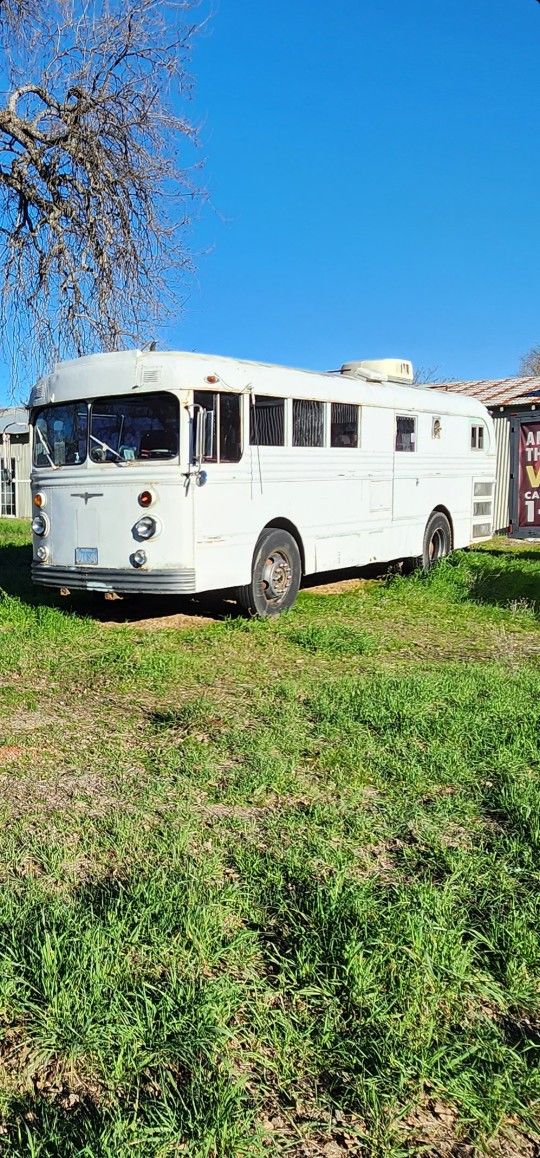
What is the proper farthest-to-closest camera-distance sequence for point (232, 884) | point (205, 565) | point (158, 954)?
point (205, 565), point (232, 884), point (158, 954)

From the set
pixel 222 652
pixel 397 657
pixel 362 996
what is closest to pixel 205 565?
pixel 222 652

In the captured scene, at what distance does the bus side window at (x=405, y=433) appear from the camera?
12.3 meters

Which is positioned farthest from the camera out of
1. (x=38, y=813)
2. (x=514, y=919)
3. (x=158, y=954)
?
(x=38, y=813)

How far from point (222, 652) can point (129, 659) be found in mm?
880

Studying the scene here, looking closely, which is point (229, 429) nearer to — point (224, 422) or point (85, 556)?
point (224, 422)

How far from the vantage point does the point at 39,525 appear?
9.69 meters

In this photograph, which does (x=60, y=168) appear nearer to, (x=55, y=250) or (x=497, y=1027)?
(x=55, y=250)

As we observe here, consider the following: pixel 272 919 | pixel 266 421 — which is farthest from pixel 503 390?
pixel 272 919

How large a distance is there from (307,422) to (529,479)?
3.93 m

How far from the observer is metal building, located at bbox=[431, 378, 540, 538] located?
12.7 metres

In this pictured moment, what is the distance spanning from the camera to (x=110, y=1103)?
223cm

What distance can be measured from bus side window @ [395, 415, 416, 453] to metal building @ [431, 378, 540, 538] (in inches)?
54.9

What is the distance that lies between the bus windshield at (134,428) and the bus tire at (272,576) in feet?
5.32

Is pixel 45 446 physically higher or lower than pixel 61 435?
lower
